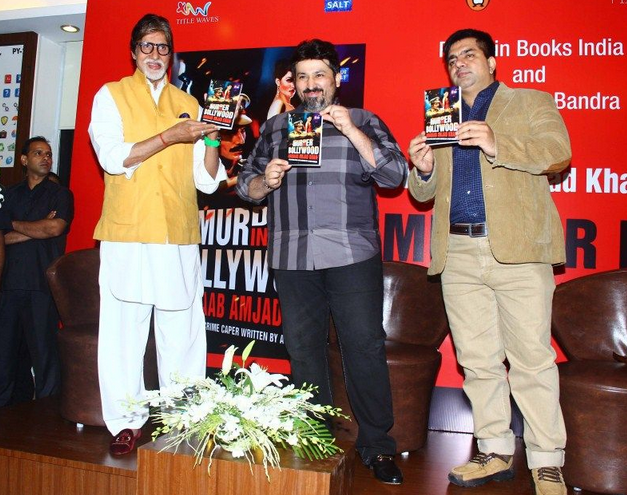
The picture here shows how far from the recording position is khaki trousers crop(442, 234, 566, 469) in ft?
8.09

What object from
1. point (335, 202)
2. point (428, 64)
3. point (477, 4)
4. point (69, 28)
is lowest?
point (335, 202)

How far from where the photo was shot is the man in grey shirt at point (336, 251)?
2615 mm

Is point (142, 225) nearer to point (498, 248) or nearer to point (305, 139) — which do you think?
point (305, 139)

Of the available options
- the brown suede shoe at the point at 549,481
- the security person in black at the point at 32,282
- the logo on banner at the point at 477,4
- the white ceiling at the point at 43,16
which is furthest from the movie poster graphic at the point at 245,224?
the brown suede shoe at the point at 549,481

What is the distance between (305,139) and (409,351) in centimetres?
123

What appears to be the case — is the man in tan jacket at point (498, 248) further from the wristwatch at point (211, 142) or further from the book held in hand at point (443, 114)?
the wristwatch at point (211, 142)

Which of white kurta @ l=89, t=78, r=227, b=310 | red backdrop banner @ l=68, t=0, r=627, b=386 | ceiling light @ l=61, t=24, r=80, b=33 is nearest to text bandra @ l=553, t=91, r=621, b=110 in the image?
red backdrop banner @ l=68, t=0, r=627, b=386

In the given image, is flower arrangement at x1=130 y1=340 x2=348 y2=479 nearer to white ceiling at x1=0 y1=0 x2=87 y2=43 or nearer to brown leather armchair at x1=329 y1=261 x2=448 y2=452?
brown leather armchair at x1=329 y1=261 x2=448 y2=452

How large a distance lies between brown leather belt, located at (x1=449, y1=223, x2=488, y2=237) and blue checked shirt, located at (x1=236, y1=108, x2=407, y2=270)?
314 mm

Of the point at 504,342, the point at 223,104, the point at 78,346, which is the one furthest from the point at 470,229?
the point at 78,346

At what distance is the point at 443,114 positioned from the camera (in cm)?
241

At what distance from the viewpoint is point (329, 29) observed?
12.5ft

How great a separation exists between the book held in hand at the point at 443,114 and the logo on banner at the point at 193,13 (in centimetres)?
218

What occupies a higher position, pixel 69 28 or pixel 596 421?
pixel 69 28
